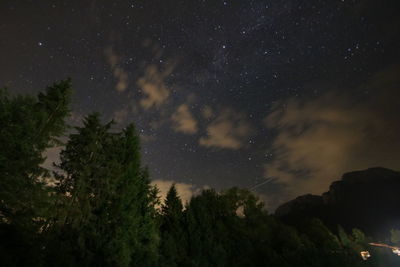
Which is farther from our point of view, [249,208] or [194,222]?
[249,208]

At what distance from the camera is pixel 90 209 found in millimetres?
18641

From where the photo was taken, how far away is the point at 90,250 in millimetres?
17344

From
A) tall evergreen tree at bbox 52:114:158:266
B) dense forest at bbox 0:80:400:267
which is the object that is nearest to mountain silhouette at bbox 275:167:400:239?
dense forest at bbox 0:80:400:267

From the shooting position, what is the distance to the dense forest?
12.5 metres

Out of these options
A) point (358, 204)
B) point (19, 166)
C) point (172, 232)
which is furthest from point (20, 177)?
point (358, 204)

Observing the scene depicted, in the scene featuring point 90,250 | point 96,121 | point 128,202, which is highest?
point 96,121

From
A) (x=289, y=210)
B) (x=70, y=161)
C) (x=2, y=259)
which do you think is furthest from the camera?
(x=289, y=210)

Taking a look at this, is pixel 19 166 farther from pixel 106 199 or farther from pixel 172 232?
pixel 172 232

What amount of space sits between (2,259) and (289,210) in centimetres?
18013

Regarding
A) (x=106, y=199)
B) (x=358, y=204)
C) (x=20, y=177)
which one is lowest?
(x=20, y=177)

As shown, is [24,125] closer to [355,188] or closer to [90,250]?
[90,250]

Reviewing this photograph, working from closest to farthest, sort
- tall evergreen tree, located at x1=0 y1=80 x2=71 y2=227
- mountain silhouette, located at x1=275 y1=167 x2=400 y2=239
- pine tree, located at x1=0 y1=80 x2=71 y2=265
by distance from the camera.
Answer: pine tree, located at x1=0 y1=80 x2=71 y2=265 → tall evergreen tree, located at x1=0 y1=80 x2=71 y2=227 → mountain silhouette, located at x1=275 y1=167 x2=400 y2=239

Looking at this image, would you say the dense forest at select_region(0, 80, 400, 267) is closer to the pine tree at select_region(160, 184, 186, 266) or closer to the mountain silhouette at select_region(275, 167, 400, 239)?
the pine tree at select_region(160, 184, 186, 266)

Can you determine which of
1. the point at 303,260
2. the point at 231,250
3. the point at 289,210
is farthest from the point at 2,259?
the point at 289,210
